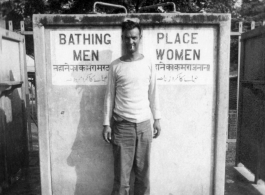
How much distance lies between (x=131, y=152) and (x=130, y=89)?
24.0 inches

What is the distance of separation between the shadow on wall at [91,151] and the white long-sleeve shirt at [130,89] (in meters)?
0.31

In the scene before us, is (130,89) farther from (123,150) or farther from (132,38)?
(123,150)

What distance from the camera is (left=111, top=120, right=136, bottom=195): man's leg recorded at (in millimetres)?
2633

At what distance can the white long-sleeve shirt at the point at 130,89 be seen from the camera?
102 inches

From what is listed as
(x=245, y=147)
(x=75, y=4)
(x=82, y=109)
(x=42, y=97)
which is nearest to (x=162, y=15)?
(x=82, y=109)

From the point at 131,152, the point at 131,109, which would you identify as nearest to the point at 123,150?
the point at 131,152

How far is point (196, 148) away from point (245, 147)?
5.32 feet

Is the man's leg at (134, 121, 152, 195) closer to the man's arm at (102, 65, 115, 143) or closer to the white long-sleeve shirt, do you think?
the white long-sleeve shirt

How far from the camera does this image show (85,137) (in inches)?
119

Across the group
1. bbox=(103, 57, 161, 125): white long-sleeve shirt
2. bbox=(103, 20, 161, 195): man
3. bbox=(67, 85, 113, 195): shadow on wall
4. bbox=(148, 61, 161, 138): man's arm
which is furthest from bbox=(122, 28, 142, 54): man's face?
bbox=(67, 85, 113, 195): shadow on wall

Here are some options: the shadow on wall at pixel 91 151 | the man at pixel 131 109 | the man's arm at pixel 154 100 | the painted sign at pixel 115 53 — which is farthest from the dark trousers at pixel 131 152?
the painted sign at pixel 115 53

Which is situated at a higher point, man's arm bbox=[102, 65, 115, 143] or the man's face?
the man's face

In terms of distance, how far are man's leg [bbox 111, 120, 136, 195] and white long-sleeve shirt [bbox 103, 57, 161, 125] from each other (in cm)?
9

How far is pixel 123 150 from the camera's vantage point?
2.66m
